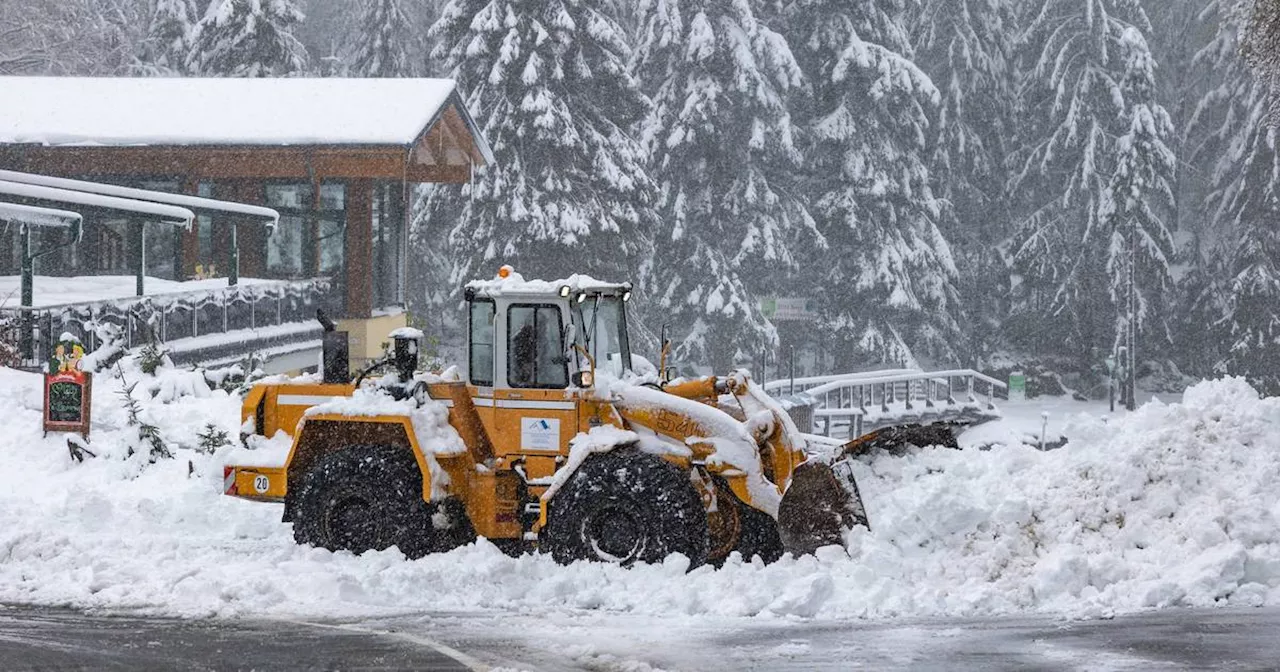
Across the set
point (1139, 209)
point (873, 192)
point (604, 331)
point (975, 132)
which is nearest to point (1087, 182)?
point (1139, 209)

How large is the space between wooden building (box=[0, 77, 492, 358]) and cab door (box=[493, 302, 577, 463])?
16111 mm

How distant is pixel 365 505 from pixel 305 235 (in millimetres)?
19315

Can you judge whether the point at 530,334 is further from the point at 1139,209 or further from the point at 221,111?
the point at 1139,209

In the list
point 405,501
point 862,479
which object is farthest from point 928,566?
point 405,501

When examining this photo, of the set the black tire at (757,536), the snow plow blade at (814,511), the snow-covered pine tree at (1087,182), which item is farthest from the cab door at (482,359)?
the snow-covered pine tree at (1087,182)

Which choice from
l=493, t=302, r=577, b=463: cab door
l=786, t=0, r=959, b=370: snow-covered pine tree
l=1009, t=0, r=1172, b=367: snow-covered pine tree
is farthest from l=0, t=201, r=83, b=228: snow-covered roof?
l=1009, t=0, r=1172, b=367: snow-covered pine tree

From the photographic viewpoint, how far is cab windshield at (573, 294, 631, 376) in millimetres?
11617

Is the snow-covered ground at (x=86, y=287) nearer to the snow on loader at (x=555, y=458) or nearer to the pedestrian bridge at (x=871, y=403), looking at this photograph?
the snow on loader at (x=555, y=458)

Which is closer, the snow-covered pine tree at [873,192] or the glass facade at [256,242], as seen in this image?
the glass facade at [256,242]

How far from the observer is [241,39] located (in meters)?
41.8

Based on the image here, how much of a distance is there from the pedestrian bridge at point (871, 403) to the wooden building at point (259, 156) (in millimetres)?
8580

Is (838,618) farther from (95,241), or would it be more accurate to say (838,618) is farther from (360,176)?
(95,241)

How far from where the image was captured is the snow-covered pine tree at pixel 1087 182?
41.9m

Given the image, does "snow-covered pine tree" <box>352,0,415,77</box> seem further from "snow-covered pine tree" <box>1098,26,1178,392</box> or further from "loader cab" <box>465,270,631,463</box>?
"loader cab" <box>465,270,631,463</box>
